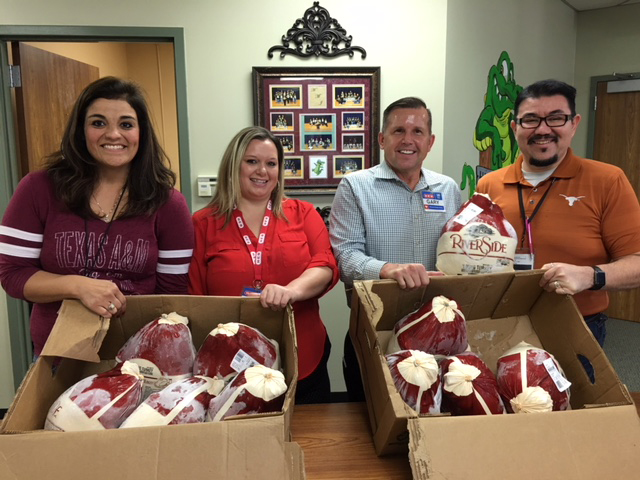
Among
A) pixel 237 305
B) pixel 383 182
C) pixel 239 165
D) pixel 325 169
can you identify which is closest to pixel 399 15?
pixel 325 169

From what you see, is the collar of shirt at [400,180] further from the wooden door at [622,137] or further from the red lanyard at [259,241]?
the wooden door at [622,137]

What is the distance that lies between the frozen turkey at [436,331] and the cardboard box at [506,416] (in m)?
0.07

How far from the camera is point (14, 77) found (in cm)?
246

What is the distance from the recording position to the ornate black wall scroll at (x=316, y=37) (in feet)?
8.27

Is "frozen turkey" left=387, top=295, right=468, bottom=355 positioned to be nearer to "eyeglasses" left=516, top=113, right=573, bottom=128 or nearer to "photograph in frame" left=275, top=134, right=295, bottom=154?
"eyeglasses" left=516, top=113, right=573, bottom=128

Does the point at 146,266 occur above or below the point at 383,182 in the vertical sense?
below

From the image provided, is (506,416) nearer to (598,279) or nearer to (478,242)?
(478,242)

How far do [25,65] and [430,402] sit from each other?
2692 millimetres

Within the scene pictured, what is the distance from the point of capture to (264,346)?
988 millimetres

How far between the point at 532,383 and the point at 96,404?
0.79 m

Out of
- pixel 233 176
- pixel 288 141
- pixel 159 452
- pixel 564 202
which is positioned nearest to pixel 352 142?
pixel 288 141

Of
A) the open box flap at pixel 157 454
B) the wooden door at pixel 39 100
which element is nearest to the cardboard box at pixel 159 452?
the open box flap at pixel 157 454

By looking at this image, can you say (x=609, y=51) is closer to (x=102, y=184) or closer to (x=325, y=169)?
(x=325, y=169)

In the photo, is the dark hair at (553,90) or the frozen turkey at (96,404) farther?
the dark hair at (553,90)
